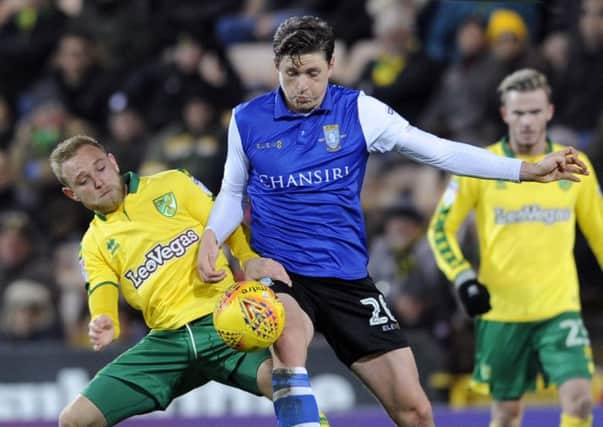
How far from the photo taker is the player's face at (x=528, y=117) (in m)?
6.94

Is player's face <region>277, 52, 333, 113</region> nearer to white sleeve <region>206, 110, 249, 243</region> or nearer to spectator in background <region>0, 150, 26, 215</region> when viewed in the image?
white sleeve <region>206, 110, 249, 243</region>

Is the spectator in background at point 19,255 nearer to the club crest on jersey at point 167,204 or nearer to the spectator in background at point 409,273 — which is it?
the spectator in background at point 409,273

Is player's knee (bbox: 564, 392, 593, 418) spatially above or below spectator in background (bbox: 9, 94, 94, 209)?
below

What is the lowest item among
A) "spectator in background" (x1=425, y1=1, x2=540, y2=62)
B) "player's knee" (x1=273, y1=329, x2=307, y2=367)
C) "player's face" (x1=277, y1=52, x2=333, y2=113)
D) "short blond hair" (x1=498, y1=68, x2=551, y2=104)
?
"player's knee" (x1=273, y1=329, x2=307, y2=367)

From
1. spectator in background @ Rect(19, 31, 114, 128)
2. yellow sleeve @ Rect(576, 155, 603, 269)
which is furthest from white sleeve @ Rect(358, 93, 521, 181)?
spectator in background @ Rect(19, 31, 114, 128)

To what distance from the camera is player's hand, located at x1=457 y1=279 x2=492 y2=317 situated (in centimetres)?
680

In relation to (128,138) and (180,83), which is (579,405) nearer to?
(180,83)

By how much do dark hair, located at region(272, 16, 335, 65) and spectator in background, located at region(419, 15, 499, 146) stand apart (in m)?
4.71

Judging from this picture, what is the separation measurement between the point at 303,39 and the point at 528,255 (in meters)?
2.16

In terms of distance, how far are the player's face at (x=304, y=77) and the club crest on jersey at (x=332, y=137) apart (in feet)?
0.39

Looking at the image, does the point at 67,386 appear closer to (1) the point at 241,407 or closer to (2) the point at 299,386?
(1) the point at 241,407

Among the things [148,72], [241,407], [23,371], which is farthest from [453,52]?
[23,371]

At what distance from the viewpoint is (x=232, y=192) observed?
5887mm

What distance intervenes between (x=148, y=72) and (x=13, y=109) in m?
1.53
